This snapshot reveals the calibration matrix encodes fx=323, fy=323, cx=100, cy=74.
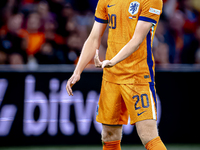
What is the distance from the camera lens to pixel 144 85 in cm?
269

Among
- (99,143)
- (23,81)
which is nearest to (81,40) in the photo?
(23,81)

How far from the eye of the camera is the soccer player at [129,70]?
2551 mm

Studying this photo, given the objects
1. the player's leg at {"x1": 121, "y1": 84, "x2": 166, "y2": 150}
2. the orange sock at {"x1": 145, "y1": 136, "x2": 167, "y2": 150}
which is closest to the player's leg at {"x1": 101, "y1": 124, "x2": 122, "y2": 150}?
the player's leg at {"x1": 121, "y1": 84, "x2": 166, "y2": 150}

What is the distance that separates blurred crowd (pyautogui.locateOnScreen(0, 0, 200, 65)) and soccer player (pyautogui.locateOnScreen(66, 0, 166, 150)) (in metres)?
2.60

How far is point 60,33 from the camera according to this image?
570 centimetres

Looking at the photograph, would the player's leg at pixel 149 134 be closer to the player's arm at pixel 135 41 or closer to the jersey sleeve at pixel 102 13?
the player's arm at pixel 135 41

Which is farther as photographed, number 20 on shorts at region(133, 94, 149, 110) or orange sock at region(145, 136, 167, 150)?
number 20 on shorts at region(133, 94, 149, 110)

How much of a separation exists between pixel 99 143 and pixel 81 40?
75.2 inches

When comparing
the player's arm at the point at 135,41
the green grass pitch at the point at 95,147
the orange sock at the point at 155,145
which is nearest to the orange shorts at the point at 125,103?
the orange sock at the point at 155,145

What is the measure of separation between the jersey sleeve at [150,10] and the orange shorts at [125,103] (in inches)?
21.5

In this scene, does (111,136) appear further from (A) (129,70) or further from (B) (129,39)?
(B) (129,39)

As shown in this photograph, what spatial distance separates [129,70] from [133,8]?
51 cm

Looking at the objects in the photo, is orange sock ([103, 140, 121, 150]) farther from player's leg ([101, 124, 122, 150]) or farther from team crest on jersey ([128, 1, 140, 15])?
team crest on jersey ([128, 1, 140, 15])

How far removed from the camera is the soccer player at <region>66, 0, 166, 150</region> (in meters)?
2.55
